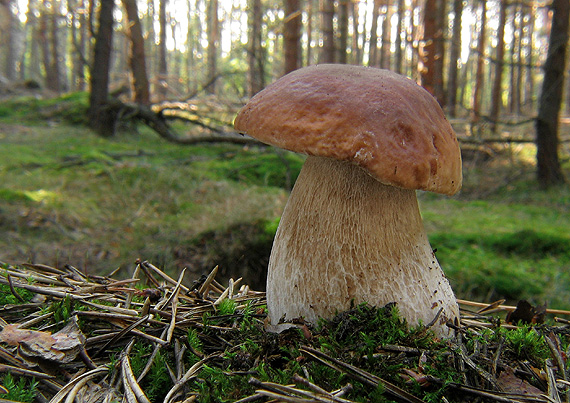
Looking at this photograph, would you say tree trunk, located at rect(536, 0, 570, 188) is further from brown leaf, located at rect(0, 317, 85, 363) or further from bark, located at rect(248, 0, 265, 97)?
brown leaf, located at rect(0, 317, 85, 363)

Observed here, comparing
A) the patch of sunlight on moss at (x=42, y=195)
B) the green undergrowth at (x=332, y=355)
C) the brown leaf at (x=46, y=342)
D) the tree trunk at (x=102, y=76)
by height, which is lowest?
the green undergrowth at (x=332, y=355)

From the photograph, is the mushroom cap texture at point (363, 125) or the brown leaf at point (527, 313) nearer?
the mushroom cap texture at point (363, 125)

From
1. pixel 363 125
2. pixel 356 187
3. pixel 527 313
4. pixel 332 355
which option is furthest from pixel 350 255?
pixel 527 313

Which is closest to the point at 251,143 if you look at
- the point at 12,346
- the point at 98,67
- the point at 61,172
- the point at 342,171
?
the point at 61,172

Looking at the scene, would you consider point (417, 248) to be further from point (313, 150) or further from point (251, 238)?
point (251, 238)

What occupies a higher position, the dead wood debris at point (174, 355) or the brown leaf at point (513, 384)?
the dead wood debris at point (174, 355)

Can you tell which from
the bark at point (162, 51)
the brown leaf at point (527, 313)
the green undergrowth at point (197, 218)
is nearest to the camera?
the brown leaf at point (527, 313)

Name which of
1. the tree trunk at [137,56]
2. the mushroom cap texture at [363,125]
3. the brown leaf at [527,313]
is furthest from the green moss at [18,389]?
the tree trunk at [137,56]

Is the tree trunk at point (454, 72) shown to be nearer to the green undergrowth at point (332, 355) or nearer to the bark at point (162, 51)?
the green undergrowth at point (332, 355)
